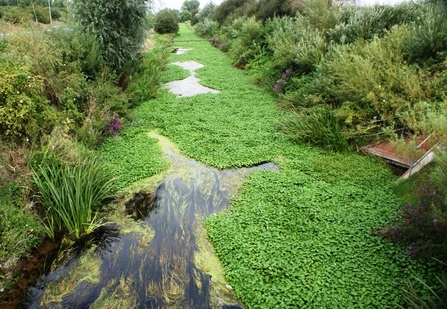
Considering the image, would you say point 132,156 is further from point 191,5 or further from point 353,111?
point 191,5

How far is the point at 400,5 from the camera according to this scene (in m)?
8.56

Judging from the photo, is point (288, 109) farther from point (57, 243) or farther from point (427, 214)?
point (57, 243)

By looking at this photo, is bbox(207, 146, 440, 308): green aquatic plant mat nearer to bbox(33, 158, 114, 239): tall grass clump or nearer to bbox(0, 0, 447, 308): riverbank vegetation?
bbox(0, 0, 447, 308): riverbank vegetation

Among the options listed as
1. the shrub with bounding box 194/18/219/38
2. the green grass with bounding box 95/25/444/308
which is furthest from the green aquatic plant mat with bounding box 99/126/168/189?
the shrub with bounding box 194/18/219/38

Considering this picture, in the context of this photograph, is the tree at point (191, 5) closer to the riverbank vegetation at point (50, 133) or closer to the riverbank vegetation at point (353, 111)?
the riverbank vegetation at point (353, 111)

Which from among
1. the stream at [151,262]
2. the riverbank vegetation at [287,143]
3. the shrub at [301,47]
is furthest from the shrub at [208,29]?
the stream at [151,262]

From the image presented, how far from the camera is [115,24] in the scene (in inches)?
348

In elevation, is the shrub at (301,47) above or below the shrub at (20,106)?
above

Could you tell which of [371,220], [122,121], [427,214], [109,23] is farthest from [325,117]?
[109,23]

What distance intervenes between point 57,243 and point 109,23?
23.2 feet

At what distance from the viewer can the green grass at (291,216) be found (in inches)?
122

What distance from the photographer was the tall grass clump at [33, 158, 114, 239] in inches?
159

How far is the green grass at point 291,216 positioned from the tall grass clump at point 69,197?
2.68 feet

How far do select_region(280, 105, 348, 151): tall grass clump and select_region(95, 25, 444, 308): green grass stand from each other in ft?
0.95
